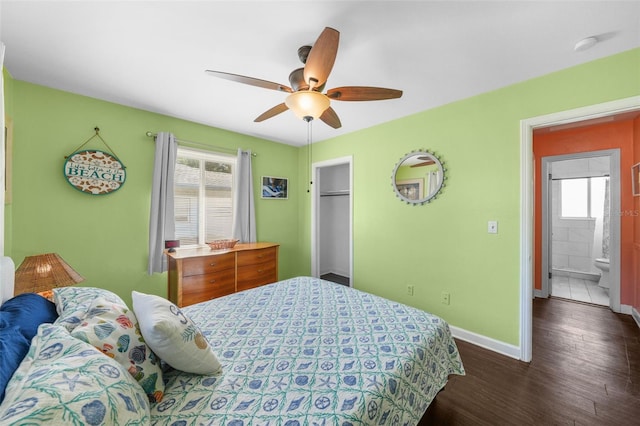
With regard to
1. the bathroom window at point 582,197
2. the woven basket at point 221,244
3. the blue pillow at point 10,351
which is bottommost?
the blue pillow at point 10,351

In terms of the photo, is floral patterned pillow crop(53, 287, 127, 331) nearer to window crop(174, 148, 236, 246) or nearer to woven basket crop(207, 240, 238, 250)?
woven basket crop(207, 240, 238, 250)

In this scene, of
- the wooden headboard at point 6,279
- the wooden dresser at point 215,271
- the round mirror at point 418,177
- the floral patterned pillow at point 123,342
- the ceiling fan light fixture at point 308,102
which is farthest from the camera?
the round mirror at point 418,177

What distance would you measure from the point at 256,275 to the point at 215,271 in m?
0.57

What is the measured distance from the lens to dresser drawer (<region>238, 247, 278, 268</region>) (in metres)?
3.13

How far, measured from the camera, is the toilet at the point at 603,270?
3.80 metres

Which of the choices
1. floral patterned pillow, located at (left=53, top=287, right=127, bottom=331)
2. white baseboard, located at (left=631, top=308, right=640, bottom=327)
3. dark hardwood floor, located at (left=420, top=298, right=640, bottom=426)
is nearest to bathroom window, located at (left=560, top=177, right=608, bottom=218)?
white baseboard, located at (left=631, top=308, right=640, bottom=327)

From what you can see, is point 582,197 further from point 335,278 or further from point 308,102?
point 308,102

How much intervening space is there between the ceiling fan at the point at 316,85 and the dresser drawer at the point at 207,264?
1929mm

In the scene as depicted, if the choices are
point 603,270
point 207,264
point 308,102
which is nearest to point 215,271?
point 207,264

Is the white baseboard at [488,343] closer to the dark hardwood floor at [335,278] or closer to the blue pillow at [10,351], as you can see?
the dark hardwood floor at [335,278]

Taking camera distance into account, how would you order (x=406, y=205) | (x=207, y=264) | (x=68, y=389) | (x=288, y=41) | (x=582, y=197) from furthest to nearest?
(x=582, y=197), (x=406, y=205), (x=207, y=264), (x=288, y=41), (x=68, y=389)

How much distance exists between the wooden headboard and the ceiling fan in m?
1.46

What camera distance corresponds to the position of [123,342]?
3.22 feet

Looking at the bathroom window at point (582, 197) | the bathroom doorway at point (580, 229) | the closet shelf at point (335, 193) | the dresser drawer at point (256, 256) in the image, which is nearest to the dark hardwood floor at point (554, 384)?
the bathroom doorway at point (580, 229)
